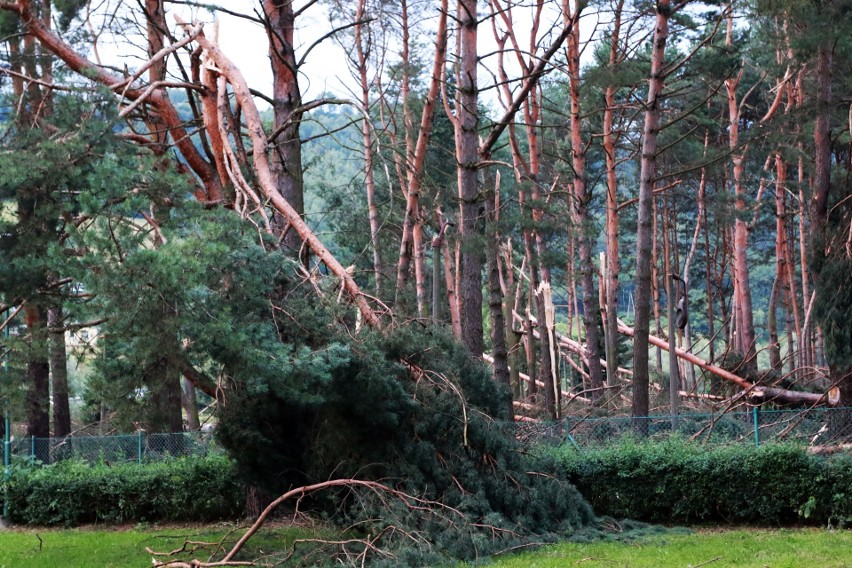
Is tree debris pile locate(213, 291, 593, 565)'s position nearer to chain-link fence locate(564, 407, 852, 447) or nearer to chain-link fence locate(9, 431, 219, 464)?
chain-link fence locate(564, 407, 852, 447)

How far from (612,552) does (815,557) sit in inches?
76.3

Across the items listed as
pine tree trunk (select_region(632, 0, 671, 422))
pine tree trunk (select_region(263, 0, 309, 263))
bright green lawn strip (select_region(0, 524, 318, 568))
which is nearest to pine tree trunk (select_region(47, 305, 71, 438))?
bright green lawn strip (select_region(0, 524, 318, 568))

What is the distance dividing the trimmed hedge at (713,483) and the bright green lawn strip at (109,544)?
14.0ft

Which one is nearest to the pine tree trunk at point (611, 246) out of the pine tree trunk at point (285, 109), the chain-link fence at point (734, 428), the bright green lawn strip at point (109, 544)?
the chain-link fence at point (734, 428)

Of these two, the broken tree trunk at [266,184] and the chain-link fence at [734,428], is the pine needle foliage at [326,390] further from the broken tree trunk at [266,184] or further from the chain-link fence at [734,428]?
the chain-link fence at [734,428]

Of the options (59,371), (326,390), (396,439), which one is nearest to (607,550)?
(396,439)

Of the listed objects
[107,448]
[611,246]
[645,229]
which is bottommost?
[107,448]

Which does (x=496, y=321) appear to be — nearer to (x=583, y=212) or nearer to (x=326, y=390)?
(x=583, y=212)

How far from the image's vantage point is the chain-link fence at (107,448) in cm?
1570

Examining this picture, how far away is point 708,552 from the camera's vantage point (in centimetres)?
941

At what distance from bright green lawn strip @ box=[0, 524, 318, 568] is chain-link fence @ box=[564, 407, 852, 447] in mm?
5252

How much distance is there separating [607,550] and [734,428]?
553 cm

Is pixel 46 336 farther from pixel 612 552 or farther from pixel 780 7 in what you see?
pixel 780 7

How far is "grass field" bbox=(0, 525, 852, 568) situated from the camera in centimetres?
864
